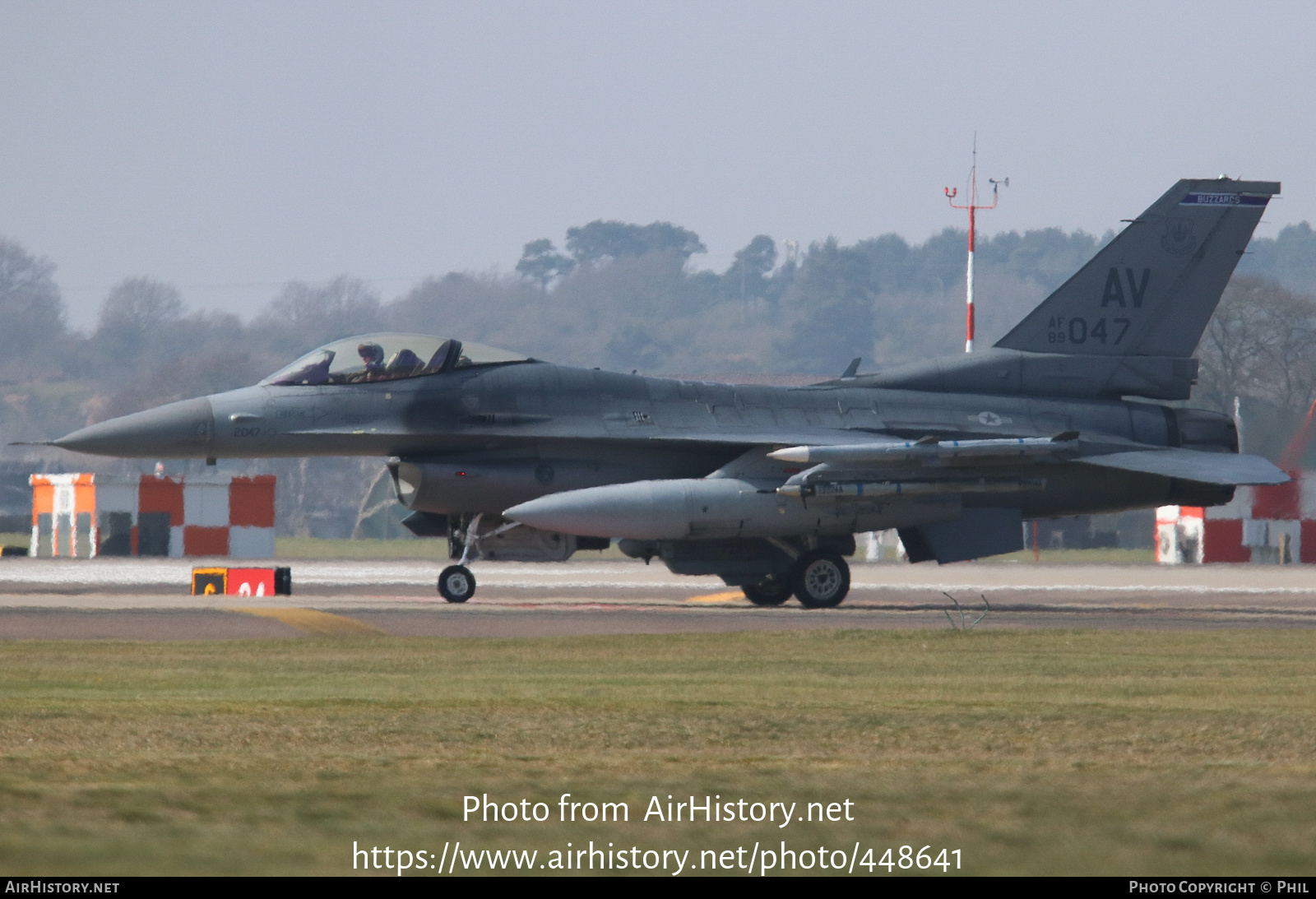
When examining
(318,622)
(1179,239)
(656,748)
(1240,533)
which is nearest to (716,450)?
(318,622)

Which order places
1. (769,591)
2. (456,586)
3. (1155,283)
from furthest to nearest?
(1155,283), (769,591), (456,586)

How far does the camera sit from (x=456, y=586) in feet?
69.1

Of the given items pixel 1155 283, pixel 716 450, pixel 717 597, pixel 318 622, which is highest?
pixel 1155 283

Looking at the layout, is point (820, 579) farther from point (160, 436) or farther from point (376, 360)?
point (160, 436)

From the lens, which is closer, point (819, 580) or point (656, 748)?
point (656, 748)

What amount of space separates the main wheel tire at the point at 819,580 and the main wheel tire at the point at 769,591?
1.28 ft

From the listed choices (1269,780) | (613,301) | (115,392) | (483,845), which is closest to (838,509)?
(1269,780)

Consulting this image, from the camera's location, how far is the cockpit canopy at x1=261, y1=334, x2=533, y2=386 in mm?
21047

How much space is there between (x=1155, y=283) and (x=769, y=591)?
6869 millimetres

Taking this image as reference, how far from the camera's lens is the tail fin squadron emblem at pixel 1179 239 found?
75.0 ft

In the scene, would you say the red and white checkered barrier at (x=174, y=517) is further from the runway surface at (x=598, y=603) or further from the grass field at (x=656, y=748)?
the grass field at (x=656, y=748)

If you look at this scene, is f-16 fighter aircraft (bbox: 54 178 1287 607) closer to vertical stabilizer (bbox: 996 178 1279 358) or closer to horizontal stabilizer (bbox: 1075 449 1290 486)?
horizontal stabilizer (bbox: 1075 449 1290 486)

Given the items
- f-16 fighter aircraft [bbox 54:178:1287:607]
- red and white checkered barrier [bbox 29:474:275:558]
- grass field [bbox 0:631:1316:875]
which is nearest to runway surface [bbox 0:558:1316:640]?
f-16 fighter aircraft [bbox 54:178:1287:607]

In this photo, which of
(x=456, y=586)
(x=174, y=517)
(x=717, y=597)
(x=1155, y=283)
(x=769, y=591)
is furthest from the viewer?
(x=174, y=517)
